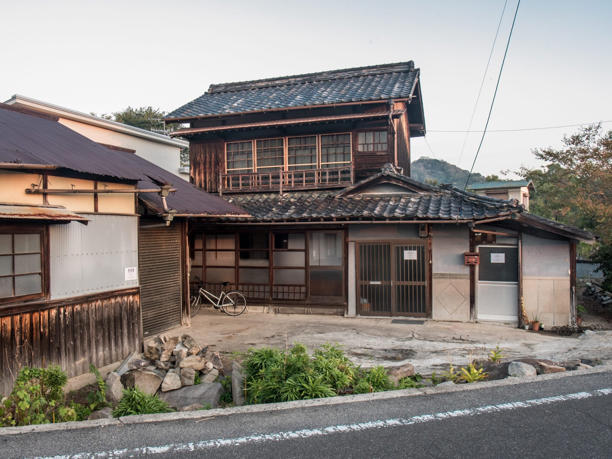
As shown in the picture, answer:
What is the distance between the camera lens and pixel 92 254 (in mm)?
7961

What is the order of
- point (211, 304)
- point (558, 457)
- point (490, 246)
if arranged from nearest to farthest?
point (558, 457), point (490, 246), point (211, 304)

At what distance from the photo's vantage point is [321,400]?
539 centimetres

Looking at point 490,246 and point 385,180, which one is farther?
point 385,180

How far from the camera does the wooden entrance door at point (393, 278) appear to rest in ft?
40.4

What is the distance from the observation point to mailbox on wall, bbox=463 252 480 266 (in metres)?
11.6

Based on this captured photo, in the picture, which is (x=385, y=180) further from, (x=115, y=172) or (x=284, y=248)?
(x=115, y=172)

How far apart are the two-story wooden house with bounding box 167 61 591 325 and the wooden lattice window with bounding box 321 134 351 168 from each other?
1.4 inches

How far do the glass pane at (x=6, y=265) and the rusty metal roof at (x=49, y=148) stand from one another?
1476 mm

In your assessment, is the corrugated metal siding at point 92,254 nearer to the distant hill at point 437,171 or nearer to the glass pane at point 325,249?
the glass pane at point 325,249

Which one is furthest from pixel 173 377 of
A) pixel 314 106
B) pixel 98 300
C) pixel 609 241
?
pixel 609 241

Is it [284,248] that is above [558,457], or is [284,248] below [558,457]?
above

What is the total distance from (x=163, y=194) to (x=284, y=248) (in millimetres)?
6085

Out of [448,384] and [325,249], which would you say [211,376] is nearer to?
[448,384]

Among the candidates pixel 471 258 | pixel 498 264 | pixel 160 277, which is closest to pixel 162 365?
pixel 160 277
